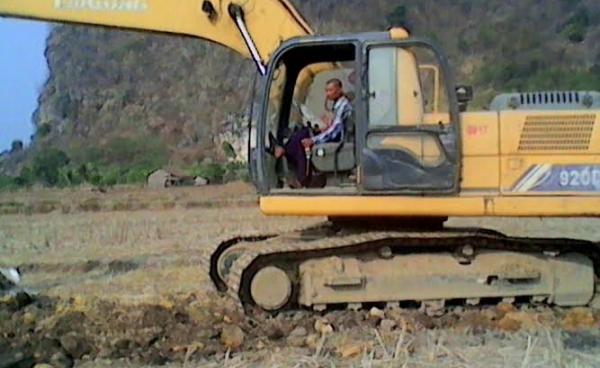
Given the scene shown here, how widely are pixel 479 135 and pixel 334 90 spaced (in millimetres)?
1364

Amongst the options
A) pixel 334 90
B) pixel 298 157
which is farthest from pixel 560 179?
pixel 298 157

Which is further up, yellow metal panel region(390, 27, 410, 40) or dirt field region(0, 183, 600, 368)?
yellow metal panel region(390, 27, 410, 40)

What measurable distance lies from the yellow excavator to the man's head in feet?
0.26

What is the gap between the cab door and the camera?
839 cm

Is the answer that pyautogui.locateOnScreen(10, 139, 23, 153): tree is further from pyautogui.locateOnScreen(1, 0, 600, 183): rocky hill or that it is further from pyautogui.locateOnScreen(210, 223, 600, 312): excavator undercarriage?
pyautogui.locateOnScreen(210, 223, 600, 312): excavator undercarriage

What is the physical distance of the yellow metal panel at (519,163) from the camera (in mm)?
8422

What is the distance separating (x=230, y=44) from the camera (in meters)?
9.63

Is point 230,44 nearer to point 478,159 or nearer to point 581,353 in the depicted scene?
point 478,159

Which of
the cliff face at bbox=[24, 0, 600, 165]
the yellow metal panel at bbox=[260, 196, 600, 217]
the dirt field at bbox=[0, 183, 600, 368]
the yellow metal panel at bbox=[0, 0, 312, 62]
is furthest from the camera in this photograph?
the cliff face at bbox=[24, 0, 600, 165]

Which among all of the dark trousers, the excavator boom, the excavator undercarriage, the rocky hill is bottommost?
the excavator undercarriage

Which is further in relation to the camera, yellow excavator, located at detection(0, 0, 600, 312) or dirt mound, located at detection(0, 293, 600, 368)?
yellow excavator, located at detection(0, 0, 600, 312)

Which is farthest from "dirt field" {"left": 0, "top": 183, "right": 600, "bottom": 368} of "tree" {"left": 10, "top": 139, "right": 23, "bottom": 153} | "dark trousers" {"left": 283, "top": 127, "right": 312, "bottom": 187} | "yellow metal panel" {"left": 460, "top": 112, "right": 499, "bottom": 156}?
"tree" {"left": 10, "top": 139, "right": 23, "bottom": 153}

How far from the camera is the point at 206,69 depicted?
4681 cm

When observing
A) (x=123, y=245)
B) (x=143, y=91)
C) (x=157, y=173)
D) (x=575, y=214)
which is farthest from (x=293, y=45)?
(x=143, y=91)
